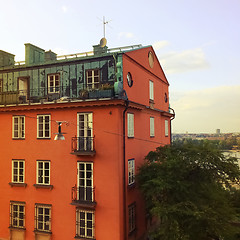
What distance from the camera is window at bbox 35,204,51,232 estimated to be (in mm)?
18062

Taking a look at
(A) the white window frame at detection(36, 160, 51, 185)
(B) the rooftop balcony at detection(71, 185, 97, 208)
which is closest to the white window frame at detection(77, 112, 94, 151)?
(B) the rooftop balcony at detection(71, 185, 97, 208)

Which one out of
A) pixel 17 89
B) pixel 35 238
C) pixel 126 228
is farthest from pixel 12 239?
pixel 17 89

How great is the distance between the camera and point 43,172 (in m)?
18.4

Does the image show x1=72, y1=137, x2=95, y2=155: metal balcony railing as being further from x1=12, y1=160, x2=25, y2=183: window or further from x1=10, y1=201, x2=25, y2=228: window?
x1=10, y1=201, x2=25, y2=228: window

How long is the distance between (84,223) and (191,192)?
7.59 meters

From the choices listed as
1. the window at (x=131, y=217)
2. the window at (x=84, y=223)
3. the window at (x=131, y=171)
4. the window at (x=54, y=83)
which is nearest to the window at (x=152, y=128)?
the window at (x=131, y=171)

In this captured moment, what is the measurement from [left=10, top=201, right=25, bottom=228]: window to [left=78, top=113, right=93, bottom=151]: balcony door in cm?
691

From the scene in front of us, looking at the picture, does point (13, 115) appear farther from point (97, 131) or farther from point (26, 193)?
point (97, 131)

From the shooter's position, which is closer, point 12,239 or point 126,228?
point 126,228

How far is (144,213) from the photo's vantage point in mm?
20891

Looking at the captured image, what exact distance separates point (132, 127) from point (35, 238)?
35.8 ft

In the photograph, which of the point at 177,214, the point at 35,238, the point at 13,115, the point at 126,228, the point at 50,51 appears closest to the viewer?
the point at 177,214

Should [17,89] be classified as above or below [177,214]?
above

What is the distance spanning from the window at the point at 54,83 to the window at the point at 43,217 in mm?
8723
